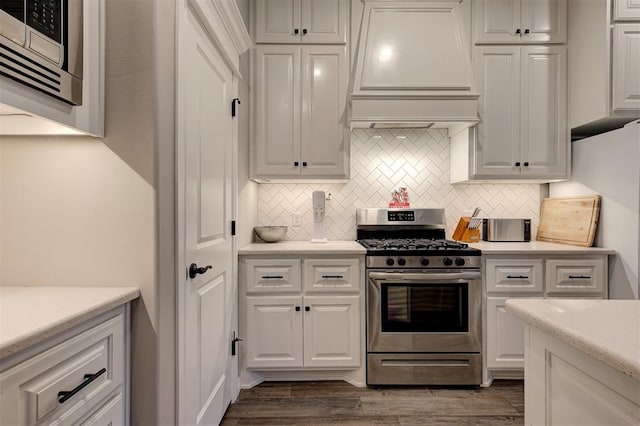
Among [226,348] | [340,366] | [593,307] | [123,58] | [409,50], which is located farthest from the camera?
[409,50]

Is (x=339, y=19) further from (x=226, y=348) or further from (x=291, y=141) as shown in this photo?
(x=226, y=348)

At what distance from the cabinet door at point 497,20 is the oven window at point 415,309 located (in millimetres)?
1952

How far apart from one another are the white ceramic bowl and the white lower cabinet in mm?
396

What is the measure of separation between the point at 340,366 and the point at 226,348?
813 mm

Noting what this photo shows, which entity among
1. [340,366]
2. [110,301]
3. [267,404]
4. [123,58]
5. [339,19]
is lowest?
[267,404]

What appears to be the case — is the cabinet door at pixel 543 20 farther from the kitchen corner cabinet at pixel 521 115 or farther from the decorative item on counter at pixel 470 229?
the decorative item on counter at pixel 470 229

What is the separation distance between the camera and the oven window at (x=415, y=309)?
2393mm

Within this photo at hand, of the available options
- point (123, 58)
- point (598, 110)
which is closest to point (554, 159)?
point (598, 110)

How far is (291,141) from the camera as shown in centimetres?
272

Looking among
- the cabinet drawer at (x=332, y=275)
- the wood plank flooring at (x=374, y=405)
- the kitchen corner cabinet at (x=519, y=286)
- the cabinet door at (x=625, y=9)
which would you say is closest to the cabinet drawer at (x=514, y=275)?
the kitchen corner cabinet at (x=519, y=286)

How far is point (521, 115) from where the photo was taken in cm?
274

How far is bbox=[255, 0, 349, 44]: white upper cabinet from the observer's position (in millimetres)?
2705

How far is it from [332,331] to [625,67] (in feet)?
9.12

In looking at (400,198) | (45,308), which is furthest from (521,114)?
(45,308)
